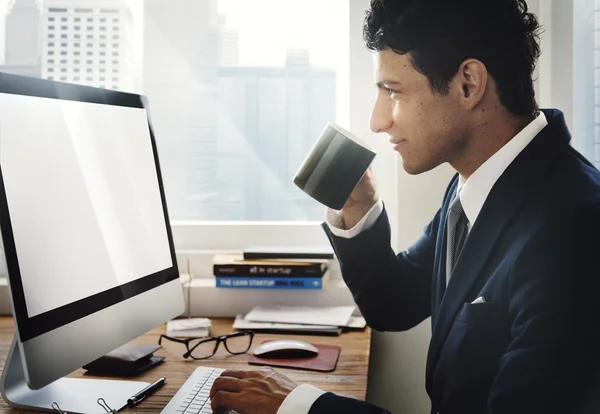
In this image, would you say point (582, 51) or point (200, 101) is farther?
point (200, 101)

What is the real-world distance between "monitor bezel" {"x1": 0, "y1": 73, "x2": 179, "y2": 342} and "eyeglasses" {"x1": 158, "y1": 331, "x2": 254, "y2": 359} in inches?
6.4

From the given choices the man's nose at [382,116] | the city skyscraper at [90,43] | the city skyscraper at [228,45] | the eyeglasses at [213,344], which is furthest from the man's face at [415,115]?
the city skyscraper at [90,43]

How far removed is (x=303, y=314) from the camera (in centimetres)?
150

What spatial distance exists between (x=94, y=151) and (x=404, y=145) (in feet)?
1.87

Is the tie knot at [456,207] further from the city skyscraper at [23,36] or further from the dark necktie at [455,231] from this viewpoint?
the city skyscraper at [23,36]

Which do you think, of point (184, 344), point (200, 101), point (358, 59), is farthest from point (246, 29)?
point (184, 344)

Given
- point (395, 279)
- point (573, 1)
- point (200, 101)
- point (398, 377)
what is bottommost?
point (398, 377)

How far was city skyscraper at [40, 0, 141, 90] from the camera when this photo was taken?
1.87 meters

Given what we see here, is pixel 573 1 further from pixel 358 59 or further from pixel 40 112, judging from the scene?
pixel 40 112

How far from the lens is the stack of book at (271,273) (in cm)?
153

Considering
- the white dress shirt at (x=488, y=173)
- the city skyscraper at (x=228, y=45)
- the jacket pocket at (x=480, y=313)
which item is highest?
the city skyscraper at (x=228, y=45)

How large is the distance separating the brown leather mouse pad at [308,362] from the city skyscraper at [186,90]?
77 cm

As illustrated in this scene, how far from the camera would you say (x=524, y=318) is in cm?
78

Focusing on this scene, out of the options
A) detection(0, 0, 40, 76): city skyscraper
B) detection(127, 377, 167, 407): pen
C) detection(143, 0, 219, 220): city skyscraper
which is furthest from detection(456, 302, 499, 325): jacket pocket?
detection(0, 0, 40, 76): city skyscraper
